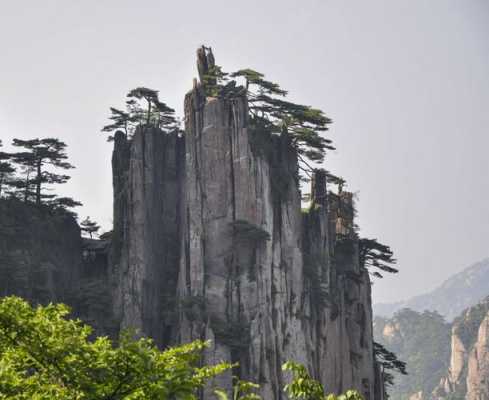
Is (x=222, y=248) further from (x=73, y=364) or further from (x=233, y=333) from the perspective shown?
(x=73, y=364)

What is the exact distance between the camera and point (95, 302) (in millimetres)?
59625

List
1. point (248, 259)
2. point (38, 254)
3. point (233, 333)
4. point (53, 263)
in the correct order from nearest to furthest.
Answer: point (233, 333) → point (248, 259) → point (38, 254) → point (53, 263)

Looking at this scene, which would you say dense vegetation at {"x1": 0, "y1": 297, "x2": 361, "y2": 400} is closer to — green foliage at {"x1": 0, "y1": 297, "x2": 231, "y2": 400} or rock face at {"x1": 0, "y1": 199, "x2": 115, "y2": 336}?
green foliage at {"x1": 0, "y1": 297, "x2": 231, "y2": 400}

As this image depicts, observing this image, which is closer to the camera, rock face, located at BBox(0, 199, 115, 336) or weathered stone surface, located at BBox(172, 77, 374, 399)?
rock face, located at BBox(0, 199, 115, 336)

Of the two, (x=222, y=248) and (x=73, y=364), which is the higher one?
(x=222, y=248)

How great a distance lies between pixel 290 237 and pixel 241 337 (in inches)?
294

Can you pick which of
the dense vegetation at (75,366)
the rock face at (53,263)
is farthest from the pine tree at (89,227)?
the dense vegetation at (75,366)

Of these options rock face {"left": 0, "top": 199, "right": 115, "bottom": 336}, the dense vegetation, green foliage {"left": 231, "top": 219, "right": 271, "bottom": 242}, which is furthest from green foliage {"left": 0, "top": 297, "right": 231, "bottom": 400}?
green foliage {"left": 231, "top": 219, "right": 271, "bottom": 242}

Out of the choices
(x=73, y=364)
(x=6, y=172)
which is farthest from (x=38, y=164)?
(x=73, y=364)

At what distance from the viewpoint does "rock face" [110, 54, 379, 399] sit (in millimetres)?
59469

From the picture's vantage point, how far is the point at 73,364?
21516mm

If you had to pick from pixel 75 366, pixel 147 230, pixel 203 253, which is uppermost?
pixel 147 230

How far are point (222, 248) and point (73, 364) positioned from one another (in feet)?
128

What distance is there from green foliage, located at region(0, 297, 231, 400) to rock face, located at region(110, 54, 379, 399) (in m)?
34.9
